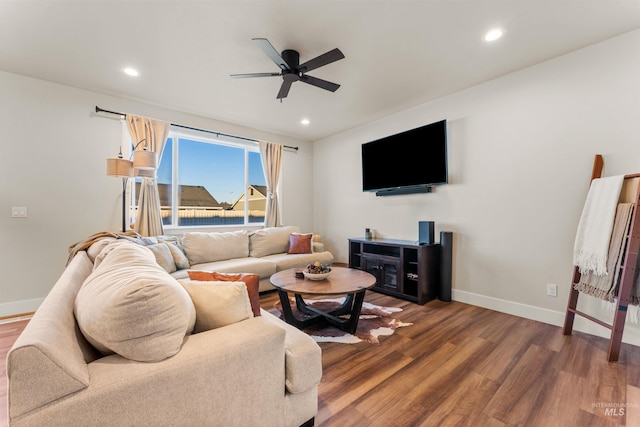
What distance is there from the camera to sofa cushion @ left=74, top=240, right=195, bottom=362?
881 millimetres

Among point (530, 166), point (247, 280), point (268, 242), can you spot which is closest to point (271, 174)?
point (268, 242)

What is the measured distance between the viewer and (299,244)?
424 centimetres

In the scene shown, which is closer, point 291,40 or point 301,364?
point 301,364

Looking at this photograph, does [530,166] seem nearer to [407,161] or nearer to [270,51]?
[407,161]

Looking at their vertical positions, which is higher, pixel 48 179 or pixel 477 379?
pixel 48 179

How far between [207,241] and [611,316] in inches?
172

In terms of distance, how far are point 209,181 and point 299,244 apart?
1.89 m

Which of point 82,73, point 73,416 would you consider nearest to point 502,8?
point 73,416

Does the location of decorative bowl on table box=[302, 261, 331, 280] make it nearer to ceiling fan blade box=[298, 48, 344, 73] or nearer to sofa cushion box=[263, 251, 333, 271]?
Result: sofa cushion box=[263, 251, 333, 271]

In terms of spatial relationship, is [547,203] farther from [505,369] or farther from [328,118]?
[328,118]

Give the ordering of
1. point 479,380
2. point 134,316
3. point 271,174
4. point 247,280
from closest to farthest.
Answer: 1. point 134,316
2. point 247,280
3. point 479,380
4. point 271,174

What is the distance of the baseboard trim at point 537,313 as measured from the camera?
2.28 m

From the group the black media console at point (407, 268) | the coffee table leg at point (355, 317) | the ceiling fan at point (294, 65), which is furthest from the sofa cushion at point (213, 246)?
the ceiling fan at point (294, 65)

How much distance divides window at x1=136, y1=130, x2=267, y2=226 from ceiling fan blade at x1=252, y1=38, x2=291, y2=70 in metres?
2.50
